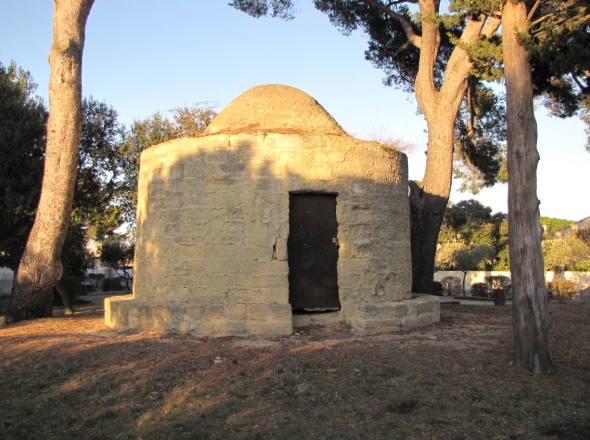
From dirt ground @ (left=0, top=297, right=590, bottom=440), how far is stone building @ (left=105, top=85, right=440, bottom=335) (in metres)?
0.49

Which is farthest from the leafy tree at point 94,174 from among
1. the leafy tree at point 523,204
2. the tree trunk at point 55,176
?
the leafy tree at point 523,204

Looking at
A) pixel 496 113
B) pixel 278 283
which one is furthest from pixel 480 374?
pixel 496 113

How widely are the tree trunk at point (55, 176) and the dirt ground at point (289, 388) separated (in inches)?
107

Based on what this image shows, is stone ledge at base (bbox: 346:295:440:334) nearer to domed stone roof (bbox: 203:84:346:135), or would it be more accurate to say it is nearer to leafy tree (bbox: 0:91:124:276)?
domed stone roof (bbox: 203:84:346:135)

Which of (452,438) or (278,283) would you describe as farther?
(278,283)

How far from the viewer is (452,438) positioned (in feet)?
15.4

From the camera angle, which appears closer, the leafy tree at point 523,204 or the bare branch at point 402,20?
the leafy tree at point 523,204

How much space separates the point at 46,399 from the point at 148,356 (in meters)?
1.43

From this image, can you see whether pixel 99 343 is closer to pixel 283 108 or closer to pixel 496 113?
pixel 283 108

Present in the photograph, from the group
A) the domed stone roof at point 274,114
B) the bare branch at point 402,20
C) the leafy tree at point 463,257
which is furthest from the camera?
the leafy tree at point 463,257

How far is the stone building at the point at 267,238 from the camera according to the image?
328 inches

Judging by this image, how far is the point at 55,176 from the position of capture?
10.7 m

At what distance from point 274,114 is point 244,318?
140 inches

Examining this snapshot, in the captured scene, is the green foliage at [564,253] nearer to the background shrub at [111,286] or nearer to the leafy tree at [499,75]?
the leafy tree at [499,75]
